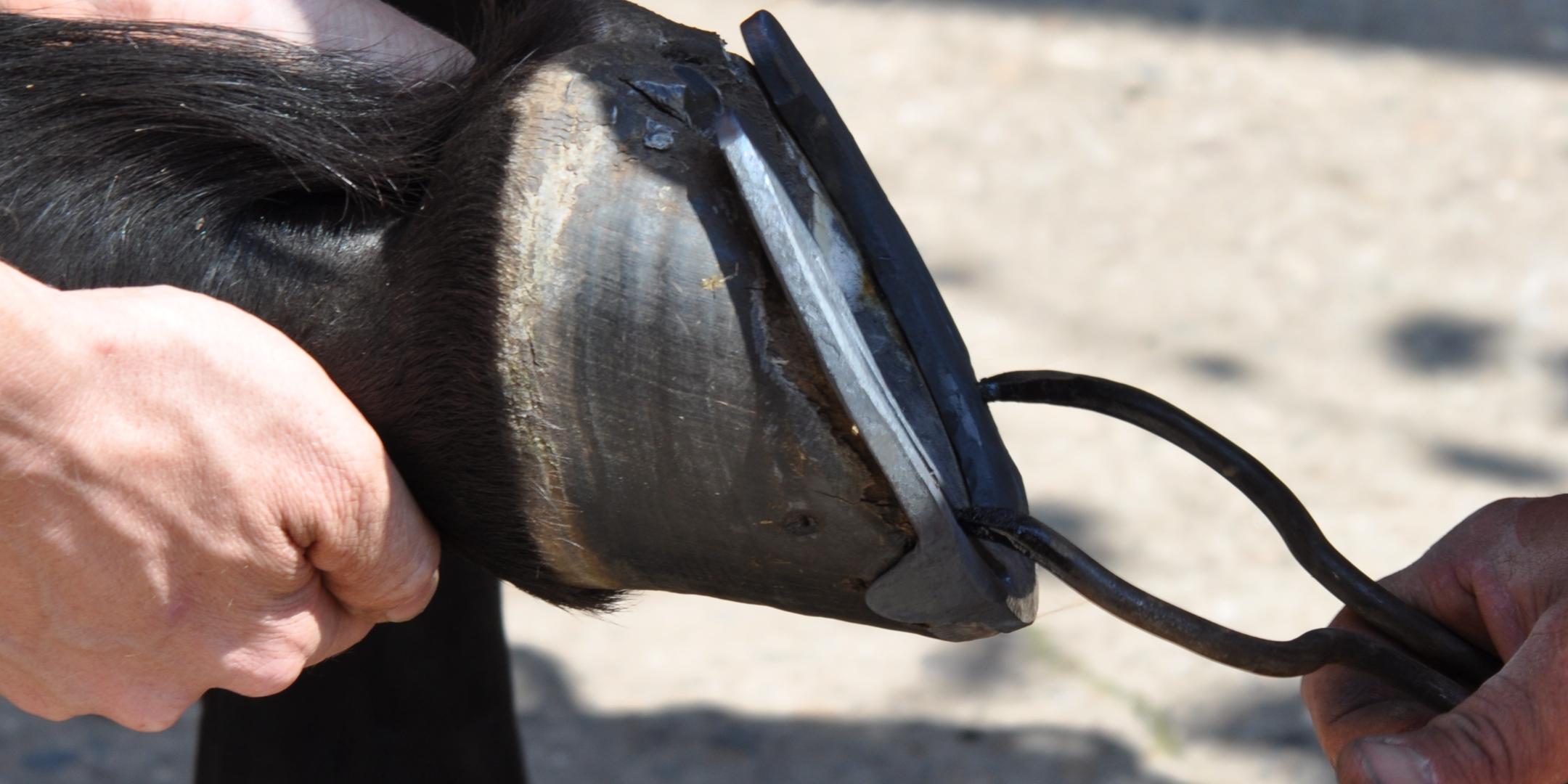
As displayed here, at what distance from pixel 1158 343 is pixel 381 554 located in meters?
1.63

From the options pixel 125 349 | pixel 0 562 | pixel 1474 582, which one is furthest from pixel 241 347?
pixel 1474 582

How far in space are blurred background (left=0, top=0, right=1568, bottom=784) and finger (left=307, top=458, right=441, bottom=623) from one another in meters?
0.49

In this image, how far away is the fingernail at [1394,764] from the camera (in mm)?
790

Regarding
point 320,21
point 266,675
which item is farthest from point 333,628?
point 320,21

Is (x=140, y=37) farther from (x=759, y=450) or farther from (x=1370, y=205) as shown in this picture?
(x=1370, y=205)

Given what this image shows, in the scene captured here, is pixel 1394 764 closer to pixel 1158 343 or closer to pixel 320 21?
pixel 320 21

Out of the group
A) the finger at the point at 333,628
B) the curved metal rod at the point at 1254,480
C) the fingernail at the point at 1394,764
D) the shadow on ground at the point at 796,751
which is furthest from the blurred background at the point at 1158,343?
the fingernail at the point at 1394,764

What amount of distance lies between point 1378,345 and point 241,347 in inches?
73.6

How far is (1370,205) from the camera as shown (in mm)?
2496

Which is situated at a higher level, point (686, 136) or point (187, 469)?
point (686, 136)

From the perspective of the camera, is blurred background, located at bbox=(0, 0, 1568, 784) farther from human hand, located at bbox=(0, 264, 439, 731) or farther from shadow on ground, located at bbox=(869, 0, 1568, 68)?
human hand, located at bbox=(0, 264, 439, 731)

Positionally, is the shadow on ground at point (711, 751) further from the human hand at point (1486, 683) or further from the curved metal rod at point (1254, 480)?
the curved metal rod at point (1254, 480)

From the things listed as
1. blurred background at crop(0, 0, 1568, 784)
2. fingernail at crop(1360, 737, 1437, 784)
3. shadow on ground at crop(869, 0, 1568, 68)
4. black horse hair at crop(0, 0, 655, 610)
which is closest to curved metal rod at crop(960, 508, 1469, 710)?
fingernail at crop(1360, 737, 1437, 784)

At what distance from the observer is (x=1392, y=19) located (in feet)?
9.61
